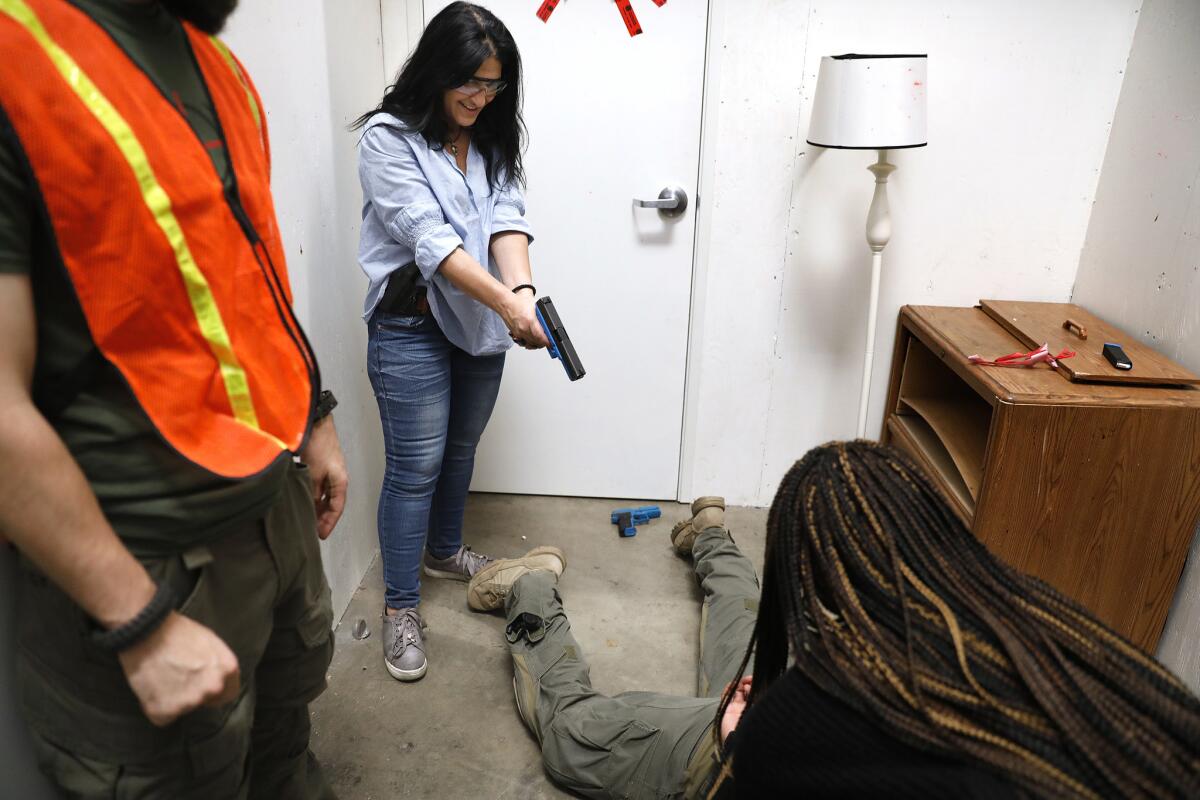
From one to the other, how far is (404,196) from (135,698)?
1.04 m

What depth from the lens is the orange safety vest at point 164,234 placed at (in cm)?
66

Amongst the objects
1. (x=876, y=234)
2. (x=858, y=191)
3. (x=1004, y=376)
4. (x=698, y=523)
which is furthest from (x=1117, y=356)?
(x=698, y=523)

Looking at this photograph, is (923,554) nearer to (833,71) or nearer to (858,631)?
(858,631)

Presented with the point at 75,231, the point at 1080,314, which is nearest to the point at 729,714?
the point at 75,231

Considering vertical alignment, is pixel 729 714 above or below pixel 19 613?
below

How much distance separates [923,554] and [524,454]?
1.84 meters

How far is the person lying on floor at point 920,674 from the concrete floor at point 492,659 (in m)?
0.70

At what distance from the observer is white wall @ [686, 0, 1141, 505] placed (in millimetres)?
2145

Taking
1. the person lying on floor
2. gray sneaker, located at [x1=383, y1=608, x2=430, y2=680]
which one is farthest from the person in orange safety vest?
gray sneaker, located at [x1=383, y1=608, x2=430, y2=680]

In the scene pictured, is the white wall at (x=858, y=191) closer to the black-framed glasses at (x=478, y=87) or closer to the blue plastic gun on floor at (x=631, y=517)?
the blue plastic gun on floor at (x=631, y=517)

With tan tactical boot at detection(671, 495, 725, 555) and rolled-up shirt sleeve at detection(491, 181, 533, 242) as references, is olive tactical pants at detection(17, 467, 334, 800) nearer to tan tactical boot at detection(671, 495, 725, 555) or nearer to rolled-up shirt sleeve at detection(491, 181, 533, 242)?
rolled-up shirt sleeve at detection(491, 181, 533, 242)

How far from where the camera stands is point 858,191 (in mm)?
2291

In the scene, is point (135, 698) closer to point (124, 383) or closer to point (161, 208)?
→ point (124, 383)

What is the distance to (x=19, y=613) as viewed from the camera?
0.88 m
